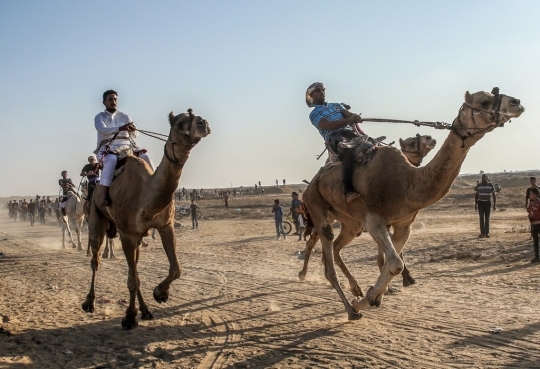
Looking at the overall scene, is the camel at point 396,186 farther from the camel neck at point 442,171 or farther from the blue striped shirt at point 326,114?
the blue striped shirt at point 326,114

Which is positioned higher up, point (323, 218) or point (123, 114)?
point (123, 114)

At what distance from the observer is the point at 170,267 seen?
786cm

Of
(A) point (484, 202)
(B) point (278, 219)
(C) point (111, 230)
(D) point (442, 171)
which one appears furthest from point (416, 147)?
(B) point (278, 219)

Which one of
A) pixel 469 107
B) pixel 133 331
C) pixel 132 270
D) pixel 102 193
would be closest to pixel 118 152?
pixel 102 193

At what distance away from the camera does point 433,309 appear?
849 centimetres

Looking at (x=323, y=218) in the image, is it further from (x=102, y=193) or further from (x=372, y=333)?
(x=102, y=193)

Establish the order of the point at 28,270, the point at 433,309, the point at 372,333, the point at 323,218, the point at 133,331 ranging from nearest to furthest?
the point at 372,333 → the point at 133,331 → the point at 433,309 → the point at 323,218 → the point at 28,270

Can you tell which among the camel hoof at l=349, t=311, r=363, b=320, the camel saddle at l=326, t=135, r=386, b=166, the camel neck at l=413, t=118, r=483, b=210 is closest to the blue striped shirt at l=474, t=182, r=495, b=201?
the camel saddle at l=326, t=135, r=386, b=166

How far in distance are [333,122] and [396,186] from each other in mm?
1870

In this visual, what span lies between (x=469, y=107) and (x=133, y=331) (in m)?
5.51

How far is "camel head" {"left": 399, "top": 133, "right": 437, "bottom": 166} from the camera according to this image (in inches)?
382

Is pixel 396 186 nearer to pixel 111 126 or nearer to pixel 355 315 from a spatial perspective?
pixel 355 315

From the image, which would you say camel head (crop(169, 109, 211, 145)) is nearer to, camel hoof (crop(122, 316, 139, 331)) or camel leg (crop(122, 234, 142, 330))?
camel leg (crop(122, 234, 142, 330))

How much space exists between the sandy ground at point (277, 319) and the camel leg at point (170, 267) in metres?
0.52
